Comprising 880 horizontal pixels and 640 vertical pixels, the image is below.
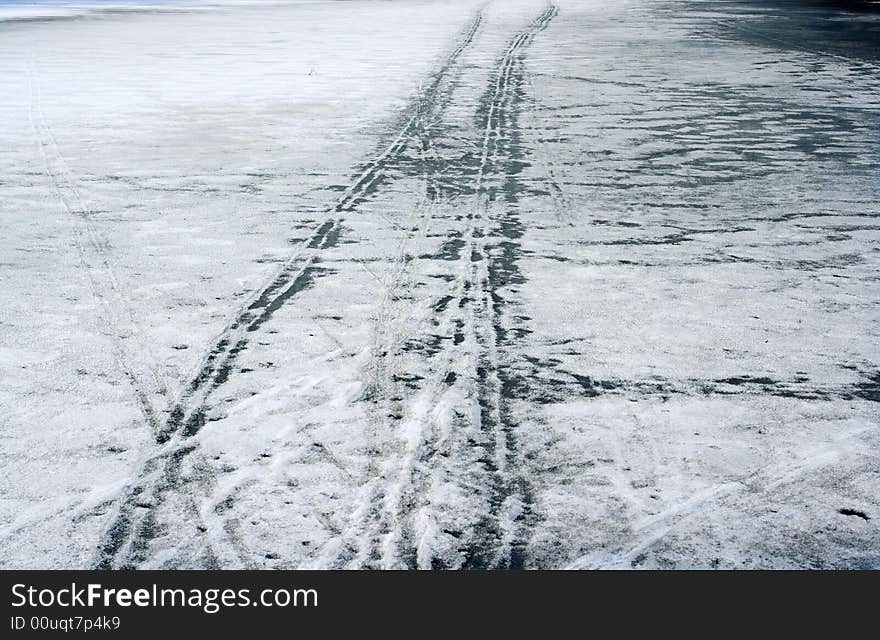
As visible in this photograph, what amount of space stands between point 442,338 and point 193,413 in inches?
48.4

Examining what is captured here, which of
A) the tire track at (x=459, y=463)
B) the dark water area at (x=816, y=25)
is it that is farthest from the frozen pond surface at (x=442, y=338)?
the dark water area at (x=816, y=25)

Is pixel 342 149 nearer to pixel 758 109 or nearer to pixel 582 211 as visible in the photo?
pixel 582 211

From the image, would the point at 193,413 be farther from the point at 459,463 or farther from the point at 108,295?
the point at 108,295

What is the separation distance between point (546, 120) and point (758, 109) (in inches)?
97.3

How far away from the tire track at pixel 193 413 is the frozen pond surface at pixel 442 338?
0.06 feet

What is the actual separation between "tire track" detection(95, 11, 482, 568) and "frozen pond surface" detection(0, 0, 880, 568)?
0.02 metres

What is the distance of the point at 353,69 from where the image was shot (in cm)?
1353

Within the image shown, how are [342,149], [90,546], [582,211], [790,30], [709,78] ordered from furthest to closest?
1. [790,30]
2. [709,78]
3. [342,149]
4. [582,211]
5. [90,546]

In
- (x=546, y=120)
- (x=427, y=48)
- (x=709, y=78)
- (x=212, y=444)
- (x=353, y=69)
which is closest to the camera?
(x=212, y=444)

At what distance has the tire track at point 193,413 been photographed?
2.71 m

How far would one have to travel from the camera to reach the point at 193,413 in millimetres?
3434

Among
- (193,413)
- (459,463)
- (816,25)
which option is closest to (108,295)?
(193,413)

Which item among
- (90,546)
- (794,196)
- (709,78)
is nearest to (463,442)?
(90,546)

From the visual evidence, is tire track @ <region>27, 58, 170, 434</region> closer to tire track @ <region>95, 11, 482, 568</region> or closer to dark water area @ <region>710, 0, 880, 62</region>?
tire track @ <region>95, 11, 482, 568</region>
